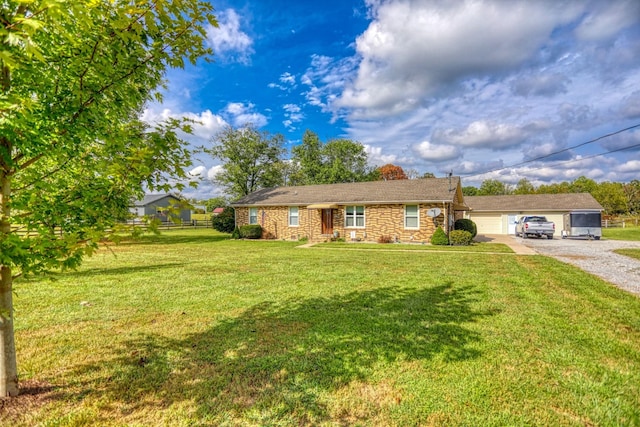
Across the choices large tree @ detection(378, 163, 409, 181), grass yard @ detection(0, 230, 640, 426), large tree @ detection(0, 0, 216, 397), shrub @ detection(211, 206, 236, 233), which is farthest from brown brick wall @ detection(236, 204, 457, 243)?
large tree @ detection(378, 163, 409, 181)

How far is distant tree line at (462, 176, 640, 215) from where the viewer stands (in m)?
45.3

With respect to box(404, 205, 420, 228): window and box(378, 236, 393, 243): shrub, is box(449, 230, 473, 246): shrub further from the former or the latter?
box(378, 236, 393, 243): shrub

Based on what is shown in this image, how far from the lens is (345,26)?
14742 millimetres

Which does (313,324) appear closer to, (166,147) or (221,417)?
(221,417)

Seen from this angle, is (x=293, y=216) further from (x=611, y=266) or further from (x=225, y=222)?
(x=611, y=266)

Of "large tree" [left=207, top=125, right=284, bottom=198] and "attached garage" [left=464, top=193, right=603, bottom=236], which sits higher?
"large tree" [left=207, top=125, right=284, bottom=198]

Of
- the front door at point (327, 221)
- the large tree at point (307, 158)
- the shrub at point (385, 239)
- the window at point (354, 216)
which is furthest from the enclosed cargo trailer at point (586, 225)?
the large tree at point (307, 158)

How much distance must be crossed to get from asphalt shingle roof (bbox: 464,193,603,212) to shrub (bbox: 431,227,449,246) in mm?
14236

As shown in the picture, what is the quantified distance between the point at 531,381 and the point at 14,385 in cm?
549

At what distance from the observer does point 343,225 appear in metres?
20.8

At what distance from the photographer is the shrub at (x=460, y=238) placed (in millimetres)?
16938

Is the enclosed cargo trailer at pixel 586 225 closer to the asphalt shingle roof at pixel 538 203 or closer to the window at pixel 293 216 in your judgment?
the asphalt shingle roof at pixel 538 203

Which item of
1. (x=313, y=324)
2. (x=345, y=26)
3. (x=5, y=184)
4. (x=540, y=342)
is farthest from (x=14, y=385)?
(x=345, y=26)

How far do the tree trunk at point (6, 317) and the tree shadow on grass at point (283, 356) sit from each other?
802 mm
